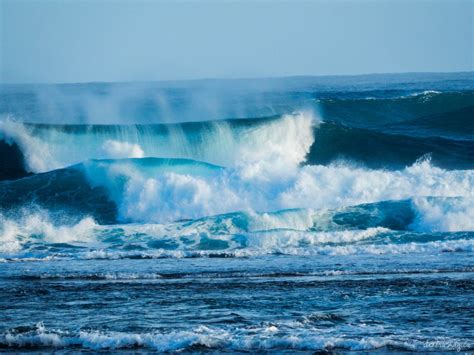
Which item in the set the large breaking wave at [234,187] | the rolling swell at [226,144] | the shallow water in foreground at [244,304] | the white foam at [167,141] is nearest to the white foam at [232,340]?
the shallow water in foreground at [244,304]

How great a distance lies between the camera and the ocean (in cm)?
1026

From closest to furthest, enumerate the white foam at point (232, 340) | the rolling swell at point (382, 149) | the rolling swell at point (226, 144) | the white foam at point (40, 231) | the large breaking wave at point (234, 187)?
the white foam at point (232, 340)
the large breaking wave at point (234, 187)
the white foam at point (40, 231)
the rolling swell at point (226, 144)
the rolling swell at point (382, 149)

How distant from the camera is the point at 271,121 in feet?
96.4

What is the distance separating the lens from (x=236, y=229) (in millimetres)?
19578

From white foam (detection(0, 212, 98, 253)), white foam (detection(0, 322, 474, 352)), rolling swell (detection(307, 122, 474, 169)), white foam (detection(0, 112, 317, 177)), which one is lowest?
white foam (detection(0, 212, 98, 253))

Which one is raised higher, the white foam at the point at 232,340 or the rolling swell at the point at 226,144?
the rolling swell at the point at 226,144

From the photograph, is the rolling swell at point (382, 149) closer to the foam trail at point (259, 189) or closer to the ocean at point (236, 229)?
the ocean at point (236, 229)

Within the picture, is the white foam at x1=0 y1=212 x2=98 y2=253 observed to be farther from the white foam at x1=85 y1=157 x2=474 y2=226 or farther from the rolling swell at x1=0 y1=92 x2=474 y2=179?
the rolling swell at x1=0 y1=92 x2=474 y2=179

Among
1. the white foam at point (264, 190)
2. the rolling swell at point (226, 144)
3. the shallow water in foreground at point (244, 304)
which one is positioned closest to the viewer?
the shallow water in foreground at point (244, 304)

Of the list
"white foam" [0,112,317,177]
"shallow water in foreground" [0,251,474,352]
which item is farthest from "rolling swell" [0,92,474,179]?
"shallow water in foreground" [0,251,474,352]

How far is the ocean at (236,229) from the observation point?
1026 cm

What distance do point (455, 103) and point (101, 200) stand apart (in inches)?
855

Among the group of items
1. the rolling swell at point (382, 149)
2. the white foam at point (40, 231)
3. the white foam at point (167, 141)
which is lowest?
the white foam at point (40, 231)

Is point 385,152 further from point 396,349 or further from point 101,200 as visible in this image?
point 396,349
